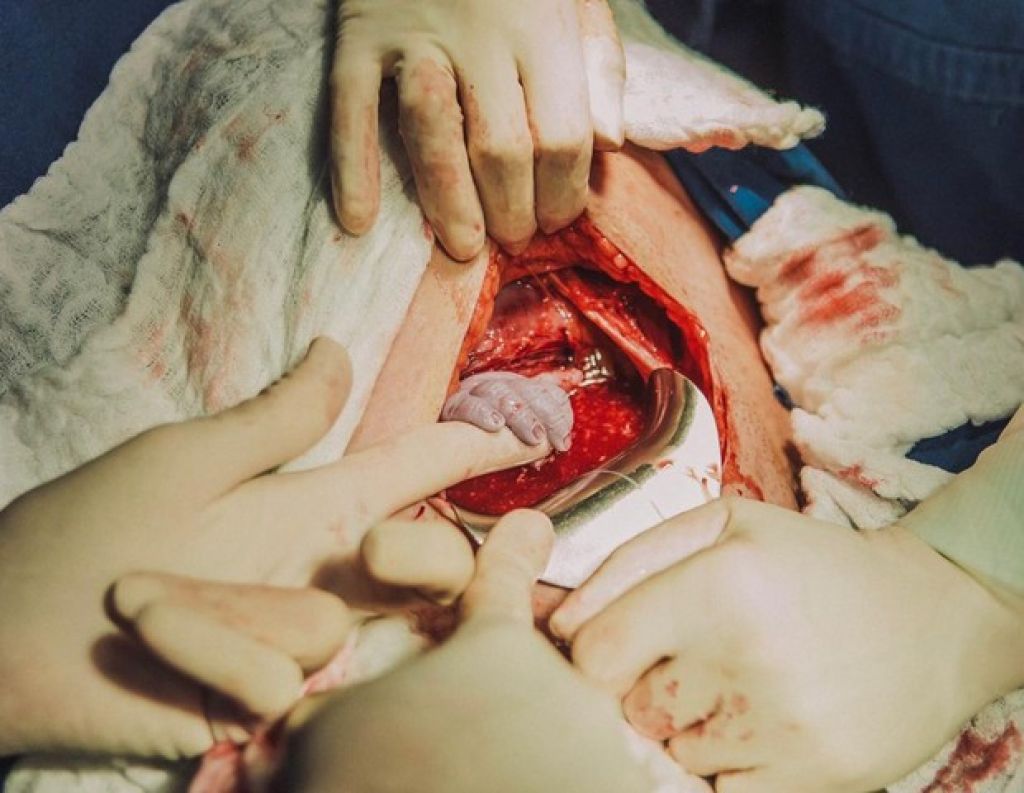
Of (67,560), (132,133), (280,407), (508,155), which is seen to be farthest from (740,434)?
(132,133)

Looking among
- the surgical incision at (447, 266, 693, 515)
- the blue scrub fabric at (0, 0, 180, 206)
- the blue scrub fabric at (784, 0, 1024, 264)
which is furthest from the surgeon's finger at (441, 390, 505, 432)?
the blue scrub fabric at (784, 0, 1024, 264)

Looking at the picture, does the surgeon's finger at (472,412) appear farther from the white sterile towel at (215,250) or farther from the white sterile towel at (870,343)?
the white sterile towel at (870,343)

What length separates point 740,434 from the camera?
0.92 meters

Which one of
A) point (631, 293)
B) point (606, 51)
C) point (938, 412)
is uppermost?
point (606, 51)

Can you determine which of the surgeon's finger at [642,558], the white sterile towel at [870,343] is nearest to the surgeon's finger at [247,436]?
the surgeon's finger at [642,558]

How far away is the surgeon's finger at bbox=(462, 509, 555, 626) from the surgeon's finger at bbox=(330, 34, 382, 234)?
30 centimetres

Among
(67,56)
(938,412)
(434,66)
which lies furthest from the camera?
(67,56)

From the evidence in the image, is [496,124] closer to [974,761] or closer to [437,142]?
[437,142]

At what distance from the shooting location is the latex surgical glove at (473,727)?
0.54 metres

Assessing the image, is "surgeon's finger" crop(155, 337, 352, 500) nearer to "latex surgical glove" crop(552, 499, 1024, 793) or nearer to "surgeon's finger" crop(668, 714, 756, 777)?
"latex surgical glove" crop(552, 499, 1024, 793)

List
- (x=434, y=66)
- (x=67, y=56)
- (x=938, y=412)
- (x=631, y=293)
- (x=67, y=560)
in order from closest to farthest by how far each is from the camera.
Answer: (x=67, y=560) → (x=434, y=66) → (x=938, y=412) → (x=631, y=293) → (x=67, y=56)

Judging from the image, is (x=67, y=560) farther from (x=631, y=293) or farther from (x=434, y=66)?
(x=631, y=293)

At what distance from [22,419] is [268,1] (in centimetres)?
50

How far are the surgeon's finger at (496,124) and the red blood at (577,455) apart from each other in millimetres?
286
